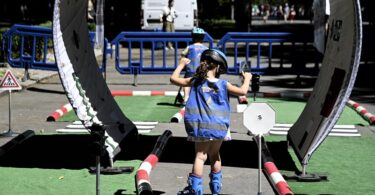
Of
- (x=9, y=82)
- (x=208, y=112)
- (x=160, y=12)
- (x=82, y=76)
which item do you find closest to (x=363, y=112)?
(x=9, y=82)

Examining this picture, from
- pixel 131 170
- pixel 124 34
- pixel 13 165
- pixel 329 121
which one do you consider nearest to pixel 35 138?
pixel 13 165

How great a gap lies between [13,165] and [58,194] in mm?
2093

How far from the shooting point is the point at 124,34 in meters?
24.0

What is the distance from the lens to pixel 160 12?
4016 centimetres

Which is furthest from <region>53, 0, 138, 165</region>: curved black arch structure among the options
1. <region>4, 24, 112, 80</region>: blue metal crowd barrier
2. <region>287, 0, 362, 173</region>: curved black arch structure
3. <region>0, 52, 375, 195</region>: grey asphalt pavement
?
<region>4, 24, 112, 80</region>: blue metal crowd barrier

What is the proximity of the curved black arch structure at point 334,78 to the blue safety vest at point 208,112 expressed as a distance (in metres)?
1.46

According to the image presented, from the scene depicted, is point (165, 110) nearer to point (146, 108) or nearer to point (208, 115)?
point (146, 108)

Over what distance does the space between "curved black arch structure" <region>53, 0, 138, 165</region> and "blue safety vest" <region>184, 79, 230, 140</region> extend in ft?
6.14

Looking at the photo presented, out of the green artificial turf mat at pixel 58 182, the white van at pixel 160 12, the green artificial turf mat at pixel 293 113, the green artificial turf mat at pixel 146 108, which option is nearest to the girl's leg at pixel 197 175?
the green artificial turf mat at pixel 58 182

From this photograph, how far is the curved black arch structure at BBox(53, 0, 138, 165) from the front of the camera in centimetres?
1181

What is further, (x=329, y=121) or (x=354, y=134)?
(x=354, y=134)

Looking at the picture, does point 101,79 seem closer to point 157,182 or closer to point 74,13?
point 74,13

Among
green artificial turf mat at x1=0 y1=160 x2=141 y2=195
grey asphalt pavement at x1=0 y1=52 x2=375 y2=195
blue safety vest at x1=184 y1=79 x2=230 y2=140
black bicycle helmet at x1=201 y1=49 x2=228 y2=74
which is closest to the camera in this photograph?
blue safety vest at x1=184 y1=79 x2=230 y2=140

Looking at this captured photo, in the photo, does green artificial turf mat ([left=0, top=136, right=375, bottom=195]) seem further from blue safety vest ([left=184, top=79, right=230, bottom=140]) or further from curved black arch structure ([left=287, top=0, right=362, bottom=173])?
blue safety vest ([left=184, top=79, right=230, bottom=140])
